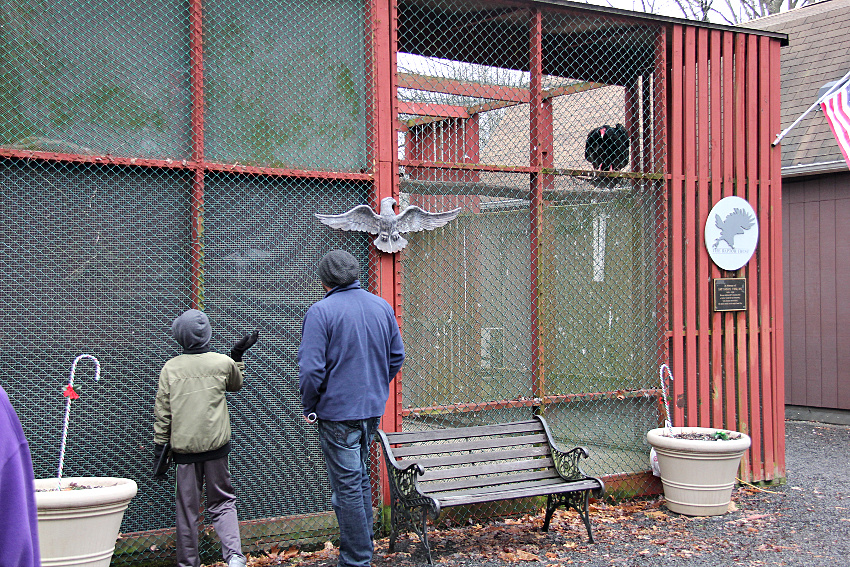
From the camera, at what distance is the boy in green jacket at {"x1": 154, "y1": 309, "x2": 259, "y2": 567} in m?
4.62

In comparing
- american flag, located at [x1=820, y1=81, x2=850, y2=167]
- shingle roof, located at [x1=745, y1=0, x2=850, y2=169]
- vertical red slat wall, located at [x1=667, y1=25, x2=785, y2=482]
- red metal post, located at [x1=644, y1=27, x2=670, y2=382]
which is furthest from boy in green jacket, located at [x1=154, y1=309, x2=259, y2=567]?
shingle roof, located at [x1=745, y1=0, x2=850, y2=169]

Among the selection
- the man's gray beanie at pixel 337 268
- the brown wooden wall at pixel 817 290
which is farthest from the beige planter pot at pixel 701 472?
the brown wooden wall at pixel 817 290

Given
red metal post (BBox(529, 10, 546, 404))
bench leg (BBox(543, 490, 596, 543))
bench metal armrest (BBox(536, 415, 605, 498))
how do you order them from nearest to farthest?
bench leg (BBox(543, 490, 596, 543)) < bench metal armrest (BBox(536, 415, 605, 498)) < red metal post (BBox(529, 10, 546, 404))

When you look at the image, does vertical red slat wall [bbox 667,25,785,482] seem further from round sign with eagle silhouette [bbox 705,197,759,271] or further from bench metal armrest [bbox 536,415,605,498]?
bench metal armrest [bbox 536,415,605,498]

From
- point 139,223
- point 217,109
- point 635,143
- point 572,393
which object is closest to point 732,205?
point 635,143

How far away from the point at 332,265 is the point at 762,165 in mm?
4823

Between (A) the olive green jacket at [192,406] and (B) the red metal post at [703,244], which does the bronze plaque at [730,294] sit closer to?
(B) the red metal post at [703,244]

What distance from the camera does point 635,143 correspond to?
7445 millimetres

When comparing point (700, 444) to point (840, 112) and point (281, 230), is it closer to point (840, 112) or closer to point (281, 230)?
point (840, 112)

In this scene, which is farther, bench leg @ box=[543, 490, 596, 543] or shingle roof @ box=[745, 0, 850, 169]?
shingle roof @ box=[745, 0, 850, 169]

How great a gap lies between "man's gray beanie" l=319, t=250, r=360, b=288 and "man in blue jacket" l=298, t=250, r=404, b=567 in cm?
2

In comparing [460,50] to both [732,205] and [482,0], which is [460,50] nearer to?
[482,0]

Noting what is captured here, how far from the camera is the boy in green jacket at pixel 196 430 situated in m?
4.62

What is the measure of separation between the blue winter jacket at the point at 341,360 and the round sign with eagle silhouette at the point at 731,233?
3.91 metres
